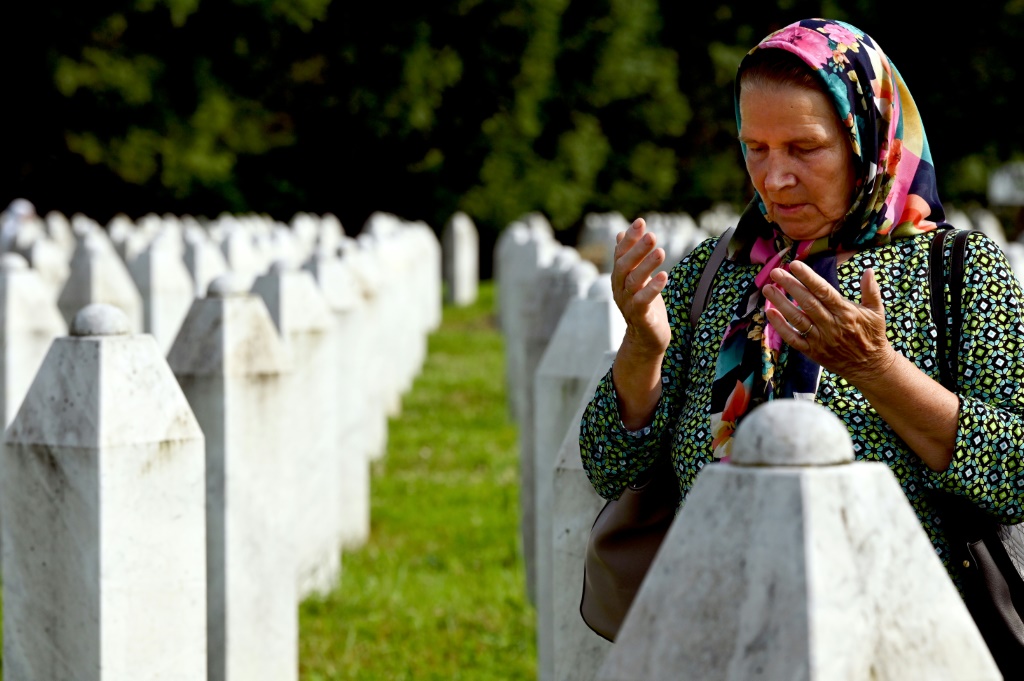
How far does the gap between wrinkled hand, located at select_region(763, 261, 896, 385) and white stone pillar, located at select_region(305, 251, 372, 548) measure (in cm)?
587

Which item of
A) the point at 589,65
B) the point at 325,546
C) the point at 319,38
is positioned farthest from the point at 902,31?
the point at 325,546

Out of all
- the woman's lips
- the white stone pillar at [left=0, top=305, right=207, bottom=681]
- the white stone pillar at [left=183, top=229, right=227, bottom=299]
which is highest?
the white stone pillar at [left=183, top=229, right=227, bottom=299]

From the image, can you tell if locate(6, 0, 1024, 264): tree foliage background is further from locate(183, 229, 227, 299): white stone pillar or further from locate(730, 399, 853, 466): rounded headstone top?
locate(730, 399, 853, 466): rounded headstone top

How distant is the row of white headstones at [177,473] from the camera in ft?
13.9

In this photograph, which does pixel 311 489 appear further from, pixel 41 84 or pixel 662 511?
pixel 41 84

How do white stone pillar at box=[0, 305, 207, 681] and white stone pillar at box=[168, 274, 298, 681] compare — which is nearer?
white stone pillar at box=[0, 305, 207, 681]

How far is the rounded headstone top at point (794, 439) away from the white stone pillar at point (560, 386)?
10.0ft

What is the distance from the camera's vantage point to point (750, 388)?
3.11 metres

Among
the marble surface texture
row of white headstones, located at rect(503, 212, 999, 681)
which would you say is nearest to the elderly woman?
row of white headstones, located at rect(503, 212, 999, 681)

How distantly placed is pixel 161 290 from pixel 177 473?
6295 millimetres

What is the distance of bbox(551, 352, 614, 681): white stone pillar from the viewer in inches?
172

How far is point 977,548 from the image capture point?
3059 millimetres

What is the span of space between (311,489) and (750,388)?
15.2 ft

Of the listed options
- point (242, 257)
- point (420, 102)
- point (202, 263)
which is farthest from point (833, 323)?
point (420, 102)
